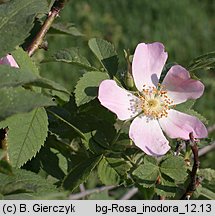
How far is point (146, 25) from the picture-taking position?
4.00 m

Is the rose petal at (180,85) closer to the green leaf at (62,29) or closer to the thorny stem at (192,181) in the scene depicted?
the thorny stem at (192,181)

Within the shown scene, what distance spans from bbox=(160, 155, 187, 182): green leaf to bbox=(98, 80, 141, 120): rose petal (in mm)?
114

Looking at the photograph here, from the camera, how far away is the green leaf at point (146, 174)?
108 cm

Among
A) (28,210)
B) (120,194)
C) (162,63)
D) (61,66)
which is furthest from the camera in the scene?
(61,66)

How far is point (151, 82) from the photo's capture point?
1.20 m

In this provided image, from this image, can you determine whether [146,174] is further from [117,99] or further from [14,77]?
[14,77]

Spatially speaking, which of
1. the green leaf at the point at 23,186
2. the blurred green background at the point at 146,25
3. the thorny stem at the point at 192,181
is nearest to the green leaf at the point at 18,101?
the green leaf at the point at 23,186

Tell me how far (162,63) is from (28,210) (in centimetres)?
42

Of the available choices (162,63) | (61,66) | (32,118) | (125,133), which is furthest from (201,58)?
(61,66)

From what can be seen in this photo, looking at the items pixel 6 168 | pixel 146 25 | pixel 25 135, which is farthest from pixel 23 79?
pixel 146 25

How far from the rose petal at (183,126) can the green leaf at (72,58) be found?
181mm

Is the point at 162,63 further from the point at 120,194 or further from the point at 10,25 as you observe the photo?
the point at 120,194

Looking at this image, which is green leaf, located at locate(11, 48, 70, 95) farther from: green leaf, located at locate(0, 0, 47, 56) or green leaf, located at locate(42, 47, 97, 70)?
green leaf, located at locate(42, 47, 97, 70)

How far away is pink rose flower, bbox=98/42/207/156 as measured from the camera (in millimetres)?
1091
